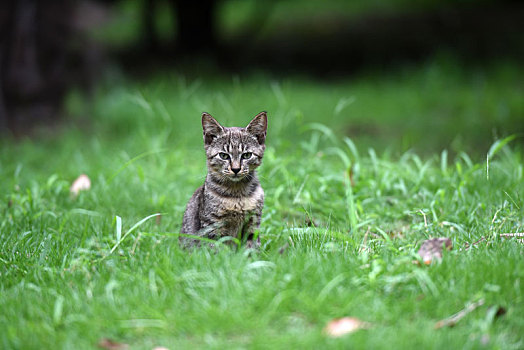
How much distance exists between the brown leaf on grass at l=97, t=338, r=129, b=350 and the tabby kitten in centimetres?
109

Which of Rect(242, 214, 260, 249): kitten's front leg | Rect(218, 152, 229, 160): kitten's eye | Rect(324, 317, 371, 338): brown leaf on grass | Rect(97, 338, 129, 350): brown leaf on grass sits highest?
Rect(218, 152, 229, 160): kitten's eye

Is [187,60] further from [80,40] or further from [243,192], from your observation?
[243,192]

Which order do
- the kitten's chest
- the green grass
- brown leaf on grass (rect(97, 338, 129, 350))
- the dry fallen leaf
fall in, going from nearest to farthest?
brown leaf on grass (rect(97, 338, 129, 350)) → the green grass → the kitten's chest → the dry fallen leaf

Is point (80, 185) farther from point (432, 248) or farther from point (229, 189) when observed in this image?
point (432, 248)

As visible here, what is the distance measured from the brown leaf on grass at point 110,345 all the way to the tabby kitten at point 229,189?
1.09 meters

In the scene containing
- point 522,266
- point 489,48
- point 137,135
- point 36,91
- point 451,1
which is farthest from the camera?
point 451,1

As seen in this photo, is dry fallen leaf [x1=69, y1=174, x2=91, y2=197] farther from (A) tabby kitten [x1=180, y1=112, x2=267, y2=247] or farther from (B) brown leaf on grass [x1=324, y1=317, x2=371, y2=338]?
(B) brown leaf on grass [x1=324, y1=317, x2=371, y2=338]

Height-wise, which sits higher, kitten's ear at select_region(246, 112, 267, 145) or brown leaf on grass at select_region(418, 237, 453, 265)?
kitten's ear at select_region(246, 112, 267, 145)

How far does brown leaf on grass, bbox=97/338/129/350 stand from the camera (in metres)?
2.56

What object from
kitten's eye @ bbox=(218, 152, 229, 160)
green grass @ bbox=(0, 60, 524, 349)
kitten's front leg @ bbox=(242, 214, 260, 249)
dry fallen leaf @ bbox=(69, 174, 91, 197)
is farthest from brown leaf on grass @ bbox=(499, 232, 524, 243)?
dry fallen leaf @ bbox=(69, 174, 91, 197)

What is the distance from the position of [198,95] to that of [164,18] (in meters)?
7.05

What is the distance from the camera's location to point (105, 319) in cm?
272

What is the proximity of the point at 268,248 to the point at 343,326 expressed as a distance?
3.75 ft

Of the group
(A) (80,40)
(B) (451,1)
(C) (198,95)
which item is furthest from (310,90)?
(B) (451,1)
